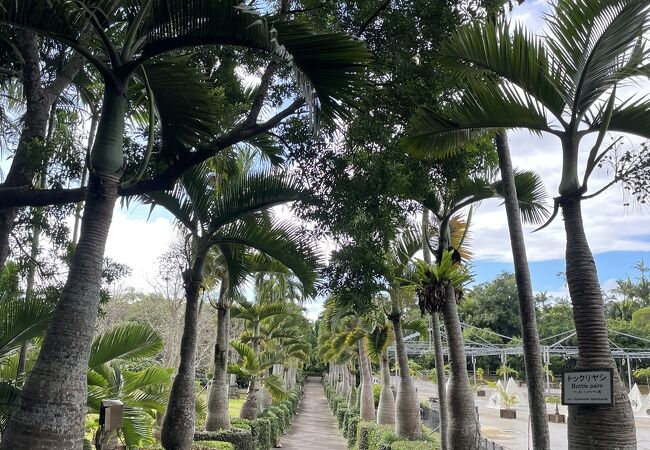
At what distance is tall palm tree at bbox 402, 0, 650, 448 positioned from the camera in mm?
3259

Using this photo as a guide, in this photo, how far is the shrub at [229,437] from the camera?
10.3m

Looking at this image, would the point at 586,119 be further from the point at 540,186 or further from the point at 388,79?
the point at 540,186

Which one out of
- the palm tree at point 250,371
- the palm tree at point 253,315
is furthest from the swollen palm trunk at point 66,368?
the palm tree at point 253,315

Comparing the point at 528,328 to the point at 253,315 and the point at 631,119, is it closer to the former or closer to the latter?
the point at 631,119

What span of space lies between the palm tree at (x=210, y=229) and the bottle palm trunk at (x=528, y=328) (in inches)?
107

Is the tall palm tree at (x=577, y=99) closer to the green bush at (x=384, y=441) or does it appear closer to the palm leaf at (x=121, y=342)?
the palm leaf at (x=121, y=342)

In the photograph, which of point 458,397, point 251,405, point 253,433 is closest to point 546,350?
point 251,405

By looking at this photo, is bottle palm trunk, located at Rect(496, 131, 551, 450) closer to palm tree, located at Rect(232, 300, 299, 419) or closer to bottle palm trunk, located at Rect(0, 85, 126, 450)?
bottle palm trunk, located at Rect(0, 85, 126, 450)

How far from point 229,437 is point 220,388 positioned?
0.99m

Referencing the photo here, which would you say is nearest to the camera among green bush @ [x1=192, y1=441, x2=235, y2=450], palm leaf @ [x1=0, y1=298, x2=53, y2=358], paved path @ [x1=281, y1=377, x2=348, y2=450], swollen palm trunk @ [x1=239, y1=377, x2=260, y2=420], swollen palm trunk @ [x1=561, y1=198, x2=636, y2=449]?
swollen palm trunk @ [x1=561, y1=198, x2=636, y2=449]

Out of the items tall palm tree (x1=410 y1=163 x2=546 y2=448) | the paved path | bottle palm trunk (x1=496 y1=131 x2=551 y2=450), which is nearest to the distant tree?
the paved path

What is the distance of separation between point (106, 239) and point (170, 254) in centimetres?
469

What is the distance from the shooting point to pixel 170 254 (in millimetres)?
8164

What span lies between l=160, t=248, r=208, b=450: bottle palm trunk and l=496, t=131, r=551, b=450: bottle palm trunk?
4348mm
